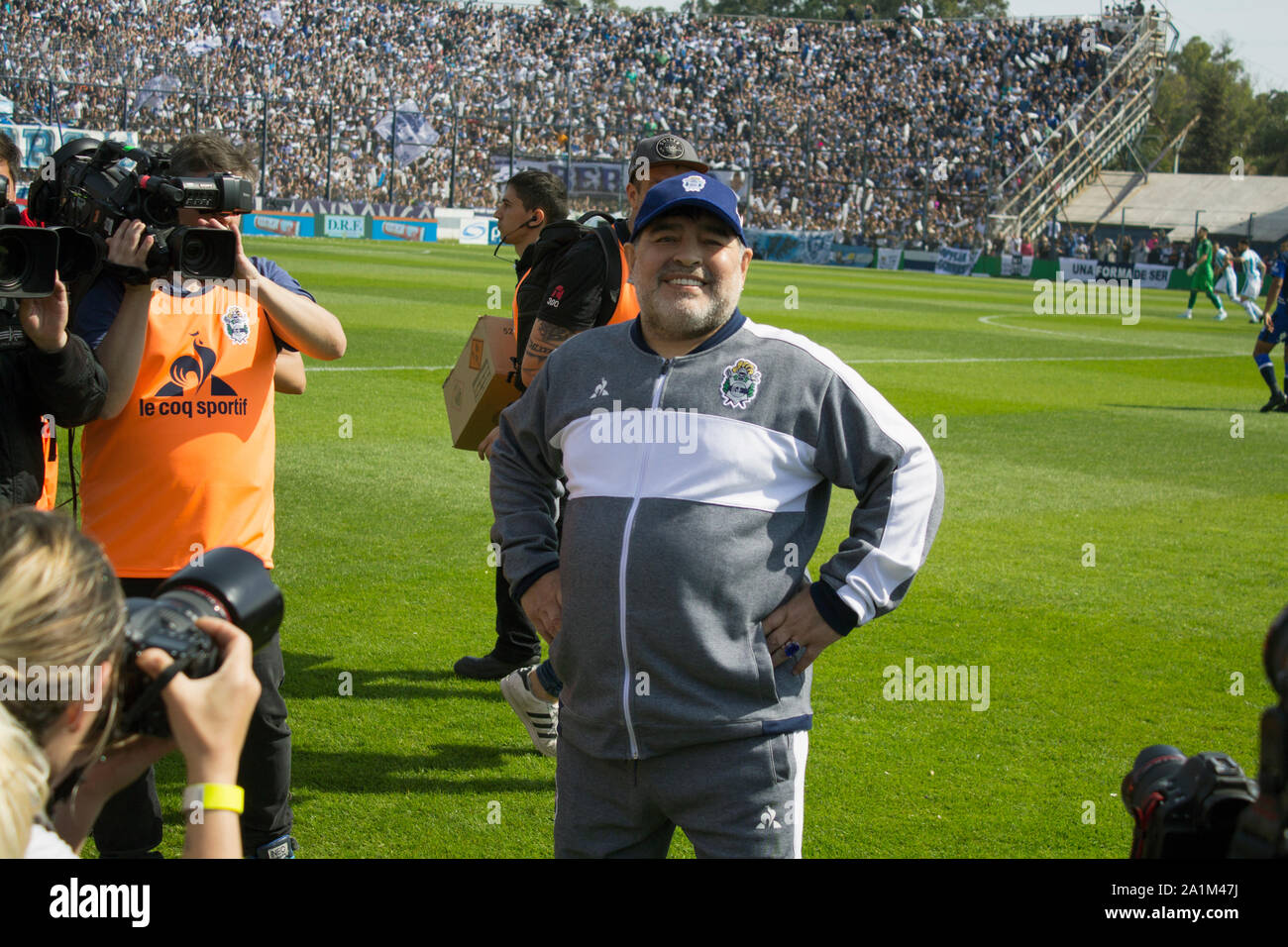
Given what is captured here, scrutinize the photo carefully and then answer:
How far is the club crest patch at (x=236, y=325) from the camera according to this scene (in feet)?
13.1

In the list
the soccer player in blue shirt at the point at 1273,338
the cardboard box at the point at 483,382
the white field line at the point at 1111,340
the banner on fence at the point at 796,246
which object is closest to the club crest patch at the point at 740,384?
the cardboard box at the point at 483,382

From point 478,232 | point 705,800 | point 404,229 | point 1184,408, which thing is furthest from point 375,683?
point 478,232

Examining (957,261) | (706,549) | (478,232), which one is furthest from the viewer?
(957,261)

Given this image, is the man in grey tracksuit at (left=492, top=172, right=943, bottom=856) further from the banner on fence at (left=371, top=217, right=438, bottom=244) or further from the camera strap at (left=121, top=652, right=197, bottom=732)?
the banner on fence at (left=371, top=217, right=438, bottom=244)

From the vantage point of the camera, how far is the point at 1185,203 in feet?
183

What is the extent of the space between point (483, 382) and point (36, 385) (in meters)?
2.27

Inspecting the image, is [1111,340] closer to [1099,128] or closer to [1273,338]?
[1273,338]

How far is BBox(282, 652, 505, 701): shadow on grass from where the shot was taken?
583 centimetres

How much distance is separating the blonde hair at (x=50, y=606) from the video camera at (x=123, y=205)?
5.72ft

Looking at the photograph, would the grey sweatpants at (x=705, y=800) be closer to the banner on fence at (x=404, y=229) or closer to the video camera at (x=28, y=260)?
the video camera at (x=28, y=260)

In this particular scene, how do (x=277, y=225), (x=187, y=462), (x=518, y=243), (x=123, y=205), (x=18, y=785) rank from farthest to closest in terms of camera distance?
(x=277, y=225) → (x=518, y=243) → (x=187, y=462) → (x=123, y=205) → (x=18, y=785)

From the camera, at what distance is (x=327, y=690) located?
5.84 m

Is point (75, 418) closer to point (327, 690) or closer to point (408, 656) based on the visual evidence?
point (327, 690)
